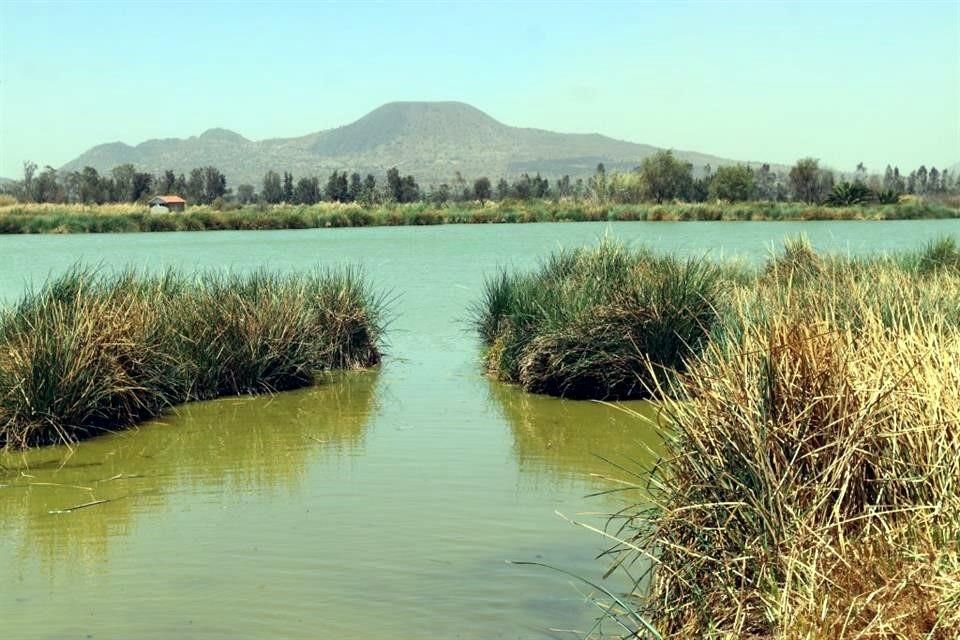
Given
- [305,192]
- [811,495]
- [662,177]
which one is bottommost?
[811,495]

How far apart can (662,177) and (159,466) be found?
8294 cm

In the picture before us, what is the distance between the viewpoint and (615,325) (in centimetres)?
1123

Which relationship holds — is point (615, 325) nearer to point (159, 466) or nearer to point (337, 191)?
point (159, 466)

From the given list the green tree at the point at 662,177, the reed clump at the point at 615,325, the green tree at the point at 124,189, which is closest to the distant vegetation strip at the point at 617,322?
the reed clump at the point at 615,325

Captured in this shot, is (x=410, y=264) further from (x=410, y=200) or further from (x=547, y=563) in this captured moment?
(x=410, y=200)

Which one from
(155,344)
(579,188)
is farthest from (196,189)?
(155,344)

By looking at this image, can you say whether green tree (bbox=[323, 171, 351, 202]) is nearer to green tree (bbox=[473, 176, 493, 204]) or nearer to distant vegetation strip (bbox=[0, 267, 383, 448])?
green tree (bbox=[473, 176, 493, 204])

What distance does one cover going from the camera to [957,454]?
13.3 feet

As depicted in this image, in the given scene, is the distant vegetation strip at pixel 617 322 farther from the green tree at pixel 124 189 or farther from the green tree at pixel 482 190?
the green tree at pixel 124 189

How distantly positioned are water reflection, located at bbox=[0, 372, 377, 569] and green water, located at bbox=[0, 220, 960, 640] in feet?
0.08

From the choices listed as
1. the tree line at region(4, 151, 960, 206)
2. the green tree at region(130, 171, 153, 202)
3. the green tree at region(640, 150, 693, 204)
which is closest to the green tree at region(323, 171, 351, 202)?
the tree line at region(4, 151, 960, 206)

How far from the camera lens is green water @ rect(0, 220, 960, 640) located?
563 cm

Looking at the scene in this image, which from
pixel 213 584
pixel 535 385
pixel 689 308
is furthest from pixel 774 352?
pixel 535 385

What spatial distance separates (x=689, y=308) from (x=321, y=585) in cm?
629
